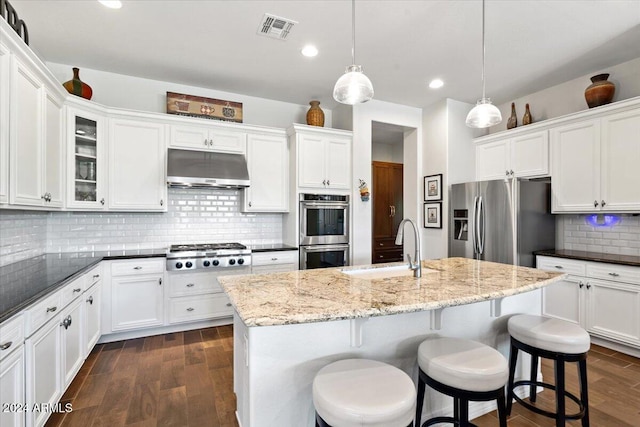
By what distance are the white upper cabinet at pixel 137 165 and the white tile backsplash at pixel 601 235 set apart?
4.77 meters

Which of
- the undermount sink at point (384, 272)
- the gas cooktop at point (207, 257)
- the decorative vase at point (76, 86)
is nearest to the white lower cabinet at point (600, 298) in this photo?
the undermount sink at point (384, 272)

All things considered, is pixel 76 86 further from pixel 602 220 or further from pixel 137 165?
pixel 602 220

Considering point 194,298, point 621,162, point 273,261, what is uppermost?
point 621,162

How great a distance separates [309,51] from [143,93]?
2.09 meters

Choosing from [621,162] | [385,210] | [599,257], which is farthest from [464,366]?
[385,210]

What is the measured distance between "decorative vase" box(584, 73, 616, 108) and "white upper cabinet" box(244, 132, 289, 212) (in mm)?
3429

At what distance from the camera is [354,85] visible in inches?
72.4

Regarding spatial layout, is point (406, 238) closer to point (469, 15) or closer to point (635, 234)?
point (635, 234)

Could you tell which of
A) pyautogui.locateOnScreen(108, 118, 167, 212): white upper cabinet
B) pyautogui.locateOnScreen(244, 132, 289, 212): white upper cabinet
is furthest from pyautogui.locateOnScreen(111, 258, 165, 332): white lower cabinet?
pyautogui.locateOnScreen(244, 132, 289, 212): white upper cabinet

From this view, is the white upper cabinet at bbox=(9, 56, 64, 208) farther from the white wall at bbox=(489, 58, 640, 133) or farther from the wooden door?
the white wall at bbox=(489, 58, 640, 133)

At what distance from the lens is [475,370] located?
4.55ft

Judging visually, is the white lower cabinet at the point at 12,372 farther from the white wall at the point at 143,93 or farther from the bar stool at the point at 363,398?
the white wall at the point at 143,93

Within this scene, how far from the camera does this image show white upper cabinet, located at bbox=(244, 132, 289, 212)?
3.93 m

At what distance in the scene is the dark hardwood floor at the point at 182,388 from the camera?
1.98m
